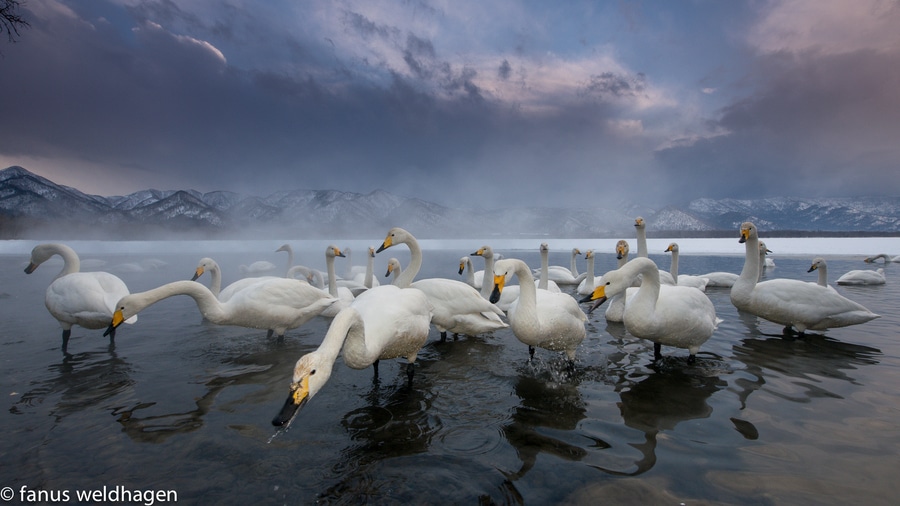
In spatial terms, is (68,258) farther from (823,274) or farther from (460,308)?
(823,274)

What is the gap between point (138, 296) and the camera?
5.30 m

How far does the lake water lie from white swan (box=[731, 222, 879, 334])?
0.56 metres

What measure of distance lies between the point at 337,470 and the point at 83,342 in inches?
293

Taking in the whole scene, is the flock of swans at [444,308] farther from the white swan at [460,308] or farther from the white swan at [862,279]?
the white swan at [862,279]

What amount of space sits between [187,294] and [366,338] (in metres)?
3.54

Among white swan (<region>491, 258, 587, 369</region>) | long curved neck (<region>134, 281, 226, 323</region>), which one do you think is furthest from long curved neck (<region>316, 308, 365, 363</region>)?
long curved neck (<region>134, 281, 226, 323</region>)

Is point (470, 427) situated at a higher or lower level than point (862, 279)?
lower

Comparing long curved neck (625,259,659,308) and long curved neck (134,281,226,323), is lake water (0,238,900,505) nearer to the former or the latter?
long curved neck (134,281,226,323)

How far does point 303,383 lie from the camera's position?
2.77 meters

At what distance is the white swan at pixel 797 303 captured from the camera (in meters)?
7.18

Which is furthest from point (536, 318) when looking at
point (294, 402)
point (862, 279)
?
point (862, 279)

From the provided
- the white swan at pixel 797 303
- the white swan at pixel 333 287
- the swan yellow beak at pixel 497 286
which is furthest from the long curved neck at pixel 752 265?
the white swan at pixel 333 287

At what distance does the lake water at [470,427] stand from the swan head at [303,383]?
0.83 metres

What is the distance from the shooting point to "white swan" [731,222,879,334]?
7184 mm
